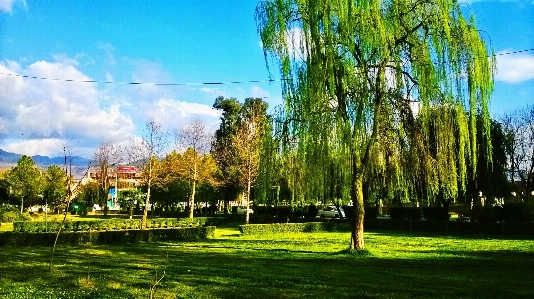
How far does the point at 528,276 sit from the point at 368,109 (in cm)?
575

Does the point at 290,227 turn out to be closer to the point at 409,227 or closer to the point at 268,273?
the point at 409,227

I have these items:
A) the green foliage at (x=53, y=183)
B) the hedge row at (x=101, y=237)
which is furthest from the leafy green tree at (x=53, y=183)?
the hedge row at (x=101, y=237)

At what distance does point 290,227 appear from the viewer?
28.5 meters

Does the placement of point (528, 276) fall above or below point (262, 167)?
below

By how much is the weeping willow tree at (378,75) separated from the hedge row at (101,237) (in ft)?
33.3

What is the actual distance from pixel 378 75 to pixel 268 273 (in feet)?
21.4

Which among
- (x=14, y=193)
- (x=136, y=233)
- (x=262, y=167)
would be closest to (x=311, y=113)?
(x=262, y=167)

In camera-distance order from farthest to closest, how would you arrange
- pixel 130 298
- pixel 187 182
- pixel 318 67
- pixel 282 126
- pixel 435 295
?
pixel 187 182 < pixel 282 126 < pixel 318 67 < pixel 435 295 < pixel 130 298

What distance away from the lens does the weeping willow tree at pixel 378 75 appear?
12656mm

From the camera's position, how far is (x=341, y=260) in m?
Answer: 13.4

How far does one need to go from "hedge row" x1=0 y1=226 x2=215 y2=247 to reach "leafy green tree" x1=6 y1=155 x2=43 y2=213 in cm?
3038

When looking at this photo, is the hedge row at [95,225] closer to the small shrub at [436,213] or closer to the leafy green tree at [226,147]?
the leafy green tree at [226,147]

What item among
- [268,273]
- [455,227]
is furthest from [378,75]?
[455,227]

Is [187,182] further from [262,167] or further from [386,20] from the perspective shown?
[386,20]
